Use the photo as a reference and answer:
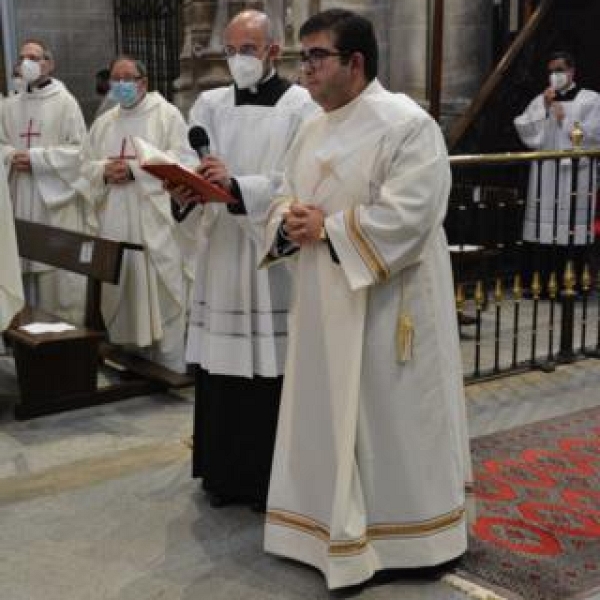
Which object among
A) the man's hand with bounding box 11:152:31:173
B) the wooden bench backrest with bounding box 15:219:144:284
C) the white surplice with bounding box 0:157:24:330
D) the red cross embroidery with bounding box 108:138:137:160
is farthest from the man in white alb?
the white surplice with bounding box 0:157:24:330

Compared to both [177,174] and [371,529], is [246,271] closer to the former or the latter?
[177,174]

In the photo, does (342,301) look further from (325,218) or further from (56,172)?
(56,172)

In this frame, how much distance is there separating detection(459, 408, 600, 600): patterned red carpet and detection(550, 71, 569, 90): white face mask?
400 centimetres

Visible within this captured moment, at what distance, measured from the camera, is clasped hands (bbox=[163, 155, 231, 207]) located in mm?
3652

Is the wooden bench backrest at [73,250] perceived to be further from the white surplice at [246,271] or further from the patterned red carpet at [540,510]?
the patterned red carpet at [540,510]

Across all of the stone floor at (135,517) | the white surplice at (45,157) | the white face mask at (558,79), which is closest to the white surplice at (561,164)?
the white face mask at (558,79)

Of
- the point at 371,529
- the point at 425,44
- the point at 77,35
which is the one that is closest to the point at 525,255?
the point at 425,44

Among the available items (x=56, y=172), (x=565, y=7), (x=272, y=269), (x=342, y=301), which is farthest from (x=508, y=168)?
(x=342, y=301)

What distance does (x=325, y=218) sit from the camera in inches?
126

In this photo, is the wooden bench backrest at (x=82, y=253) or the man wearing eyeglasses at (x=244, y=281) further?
the wooden bench backrest at (x=82, y=253)

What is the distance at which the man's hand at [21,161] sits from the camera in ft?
23.1

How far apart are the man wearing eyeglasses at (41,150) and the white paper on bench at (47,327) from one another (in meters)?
1.49

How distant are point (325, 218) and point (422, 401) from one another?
0.65m

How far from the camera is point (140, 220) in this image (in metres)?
6.33
